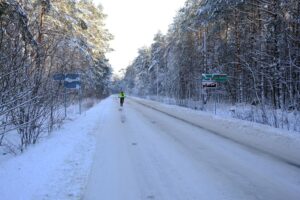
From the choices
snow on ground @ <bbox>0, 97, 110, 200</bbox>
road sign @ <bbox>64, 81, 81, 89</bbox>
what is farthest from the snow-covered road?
road sign @ <bbox>64, 81, 81, 89</bbox>

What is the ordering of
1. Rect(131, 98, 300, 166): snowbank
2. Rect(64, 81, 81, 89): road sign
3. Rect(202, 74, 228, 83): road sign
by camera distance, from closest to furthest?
Rect(131, 98, 300, 166): snowbank → Rect(64, 81, 81, 89): road sign → Rect(202, 74, 228, 83): road sign

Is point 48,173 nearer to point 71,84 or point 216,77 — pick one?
point 71,84

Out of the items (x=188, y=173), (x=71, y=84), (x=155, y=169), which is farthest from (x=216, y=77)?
(x=188, y=173)

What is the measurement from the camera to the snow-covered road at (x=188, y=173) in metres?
6.21

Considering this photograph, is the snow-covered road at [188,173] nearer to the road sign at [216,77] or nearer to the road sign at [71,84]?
the road sign at [71,84]

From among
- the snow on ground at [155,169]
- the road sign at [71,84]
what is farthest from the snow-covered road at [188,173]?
the road sign at [71,84]

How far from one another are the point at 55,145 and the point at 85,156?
81.2 inches

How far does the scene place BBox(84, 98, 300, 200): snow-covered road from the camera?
6215mm

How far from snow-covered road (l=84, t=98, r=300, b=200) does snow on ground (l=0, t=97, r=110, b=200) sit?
0.98ft

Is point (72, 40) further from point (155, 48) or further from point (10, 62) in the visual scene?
point (155, 48)

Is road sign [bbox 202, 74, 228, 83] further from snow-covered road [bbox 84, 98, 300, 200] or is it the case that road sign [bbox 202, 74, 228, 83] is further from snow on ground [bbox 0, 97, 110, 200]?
snow on ground [bbox 0, 97, 110, 200]

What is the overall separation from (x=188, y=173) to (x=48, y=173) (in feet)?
9.67

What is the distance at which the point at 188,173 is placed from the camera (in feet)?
25.0

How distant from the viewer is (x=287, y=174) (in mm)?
7418
